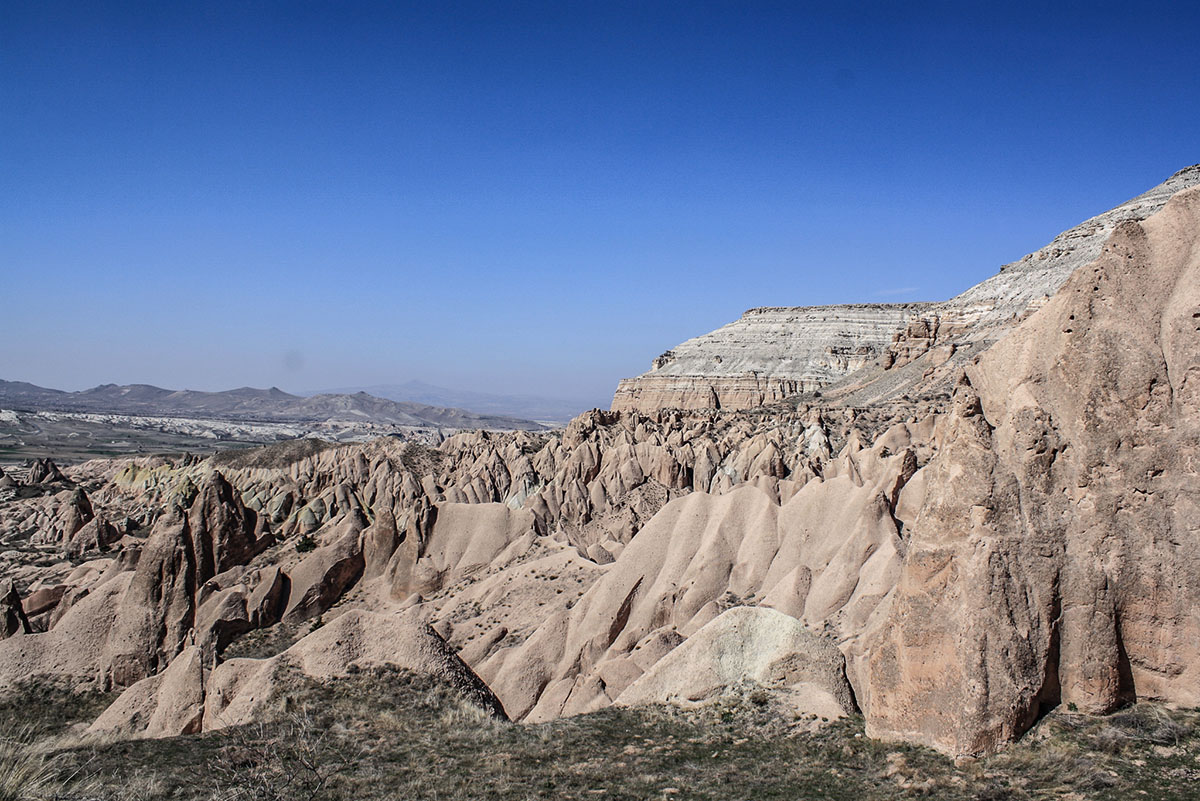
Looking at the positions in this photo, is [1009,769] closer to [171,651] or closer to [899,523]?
[899,523]

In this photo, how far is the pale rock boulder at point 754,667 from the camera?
14000 millimetres

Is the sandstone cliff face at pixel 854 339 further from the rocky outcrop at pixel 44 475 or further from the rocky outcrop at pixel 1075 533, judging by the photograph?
the rocky outcrop at pixel 44 475

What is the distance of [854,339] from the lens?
98938 mm

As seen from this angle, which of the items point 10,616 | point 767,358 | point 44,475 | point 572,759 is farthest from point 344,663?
point 767,358

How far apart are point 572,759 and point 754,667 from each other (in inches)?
174

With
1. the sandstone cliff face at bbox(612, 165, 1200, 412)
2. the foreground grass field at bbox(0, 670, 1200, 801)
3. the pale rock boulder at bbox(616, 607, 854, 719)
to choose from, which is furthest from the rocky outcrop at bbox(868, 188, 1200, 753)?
the sandstone cliff face at bbox(612, 165, 1200, 412)

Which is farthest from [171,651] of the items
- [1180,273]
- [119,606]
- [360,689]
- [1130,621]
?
[1180,273]

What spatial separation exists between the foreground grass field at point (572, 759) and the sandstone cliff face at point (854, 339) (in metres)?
47.5

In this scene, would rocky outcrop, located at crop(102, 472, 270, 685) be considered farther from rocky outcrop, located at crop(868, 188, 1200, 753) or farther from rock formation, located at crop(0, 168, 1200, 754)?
rocky outcrop, located at crop(868, 188, 1200, 753)

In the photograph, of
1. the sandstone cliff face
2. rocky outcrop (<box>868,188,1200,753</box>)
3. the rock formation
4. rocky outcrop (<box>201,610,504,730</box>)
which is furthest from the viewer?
the sandstone cliff face

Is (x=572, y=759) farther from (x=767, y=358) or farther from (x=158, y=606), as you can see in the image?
(x=767, y=358)

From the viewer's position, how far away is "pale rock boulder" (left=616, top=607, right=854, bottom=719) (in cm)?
1400

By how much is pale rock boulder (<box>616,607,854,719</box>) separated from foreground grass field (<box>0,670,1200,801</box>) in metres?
0.59

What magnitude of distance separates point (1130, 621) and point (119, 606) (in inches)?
981
